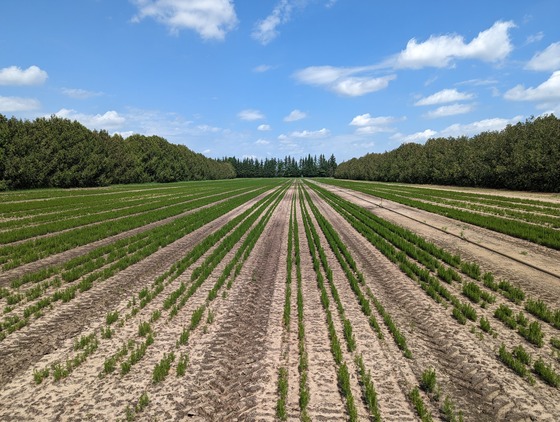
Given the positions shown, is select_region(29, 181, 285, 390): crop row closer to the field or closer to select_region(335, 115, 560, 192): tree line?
the field

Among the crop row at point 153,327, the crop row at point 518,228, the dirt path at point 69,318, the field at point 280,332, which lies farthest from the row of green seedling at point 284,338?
the crop row at point 518,228

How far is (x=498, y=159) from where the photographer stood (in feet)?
158

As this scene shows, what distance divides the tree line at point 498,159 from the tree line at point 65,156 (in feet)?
221

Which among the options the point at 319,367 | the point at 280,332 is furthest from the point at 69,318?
the point at 319,367

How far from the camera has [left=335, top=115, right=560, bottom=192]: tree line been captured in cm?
3856

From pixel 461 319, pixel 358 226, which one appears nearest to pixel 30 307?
pixel 461 319

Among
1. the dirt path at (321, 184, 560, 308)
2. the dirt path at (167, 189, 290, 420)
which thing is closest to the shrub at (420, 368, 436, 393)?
the dirt path at (167, 189, 290, 420)

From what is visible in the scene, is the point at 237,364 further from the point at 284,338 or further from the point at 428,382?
the point at 428,382

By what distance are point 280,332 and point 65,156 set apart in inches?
2385

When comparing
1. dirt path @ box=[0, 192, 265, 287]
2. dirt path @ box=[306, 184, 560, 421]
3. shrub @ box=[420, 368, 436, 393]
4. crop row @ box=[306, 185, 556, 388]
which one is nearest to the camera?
dirt path @ box=[306, 184, 560, 421]

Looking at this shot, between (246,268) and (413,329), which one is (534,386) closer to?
(413,329)

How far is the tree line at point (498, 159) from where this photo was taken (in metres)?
38.6

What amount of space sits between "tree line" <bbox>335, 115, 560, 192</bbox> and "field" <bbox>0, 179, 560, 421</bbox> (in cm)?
3092

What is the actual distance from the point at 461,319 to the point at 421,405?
373 cm
